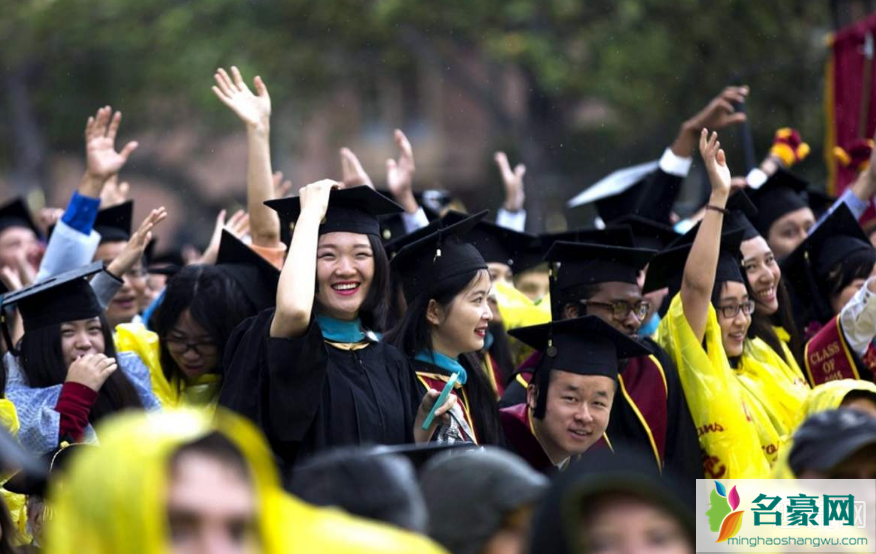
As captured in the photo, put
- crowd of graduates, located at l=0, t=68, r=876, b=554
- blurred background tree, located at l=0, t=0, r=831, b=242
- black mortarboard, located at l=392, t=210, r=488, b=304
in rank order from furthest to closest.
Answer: blurred background tree, located at l=0, t=0, r=831, b=242 → black mortarboard, located at l=392, t=210, r=488, b=304 → crowd of graduates, located at l=0, t=68, r=876, b=554

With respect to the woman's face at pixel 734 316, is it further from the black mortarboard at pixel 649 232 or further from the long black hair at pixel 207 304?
the long black hair at pixel 207 304

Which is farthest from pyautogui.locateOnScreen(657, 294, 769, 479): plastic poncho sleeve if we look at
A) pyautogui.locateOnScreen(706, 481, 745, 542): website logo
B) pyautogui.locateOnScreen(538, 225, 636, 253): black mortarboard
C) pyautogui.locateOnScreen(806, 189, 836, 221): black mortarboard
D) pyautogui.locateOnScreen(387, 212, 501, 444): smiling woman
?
pyautogui.locateOnScreen(806, 189, 836, 221): black mortarboard

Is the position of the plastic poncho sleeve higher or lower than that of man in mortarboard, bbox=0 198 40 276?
lower

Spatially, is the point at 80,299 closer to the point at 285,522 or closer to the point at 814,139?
the point at 285,522

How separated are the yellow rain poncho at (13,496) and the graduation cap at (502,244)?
2.67 m

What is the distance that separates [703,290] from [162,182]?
1121 inches

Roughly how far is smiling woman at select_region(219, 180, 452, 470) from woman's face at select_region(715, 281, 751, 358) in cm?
153

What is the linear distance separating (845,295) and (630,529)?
4695 millimetres

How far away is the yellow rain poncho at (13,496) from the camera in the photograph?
5.43 m

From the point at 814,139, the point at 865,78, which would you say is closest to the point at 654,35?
the point at 814,139

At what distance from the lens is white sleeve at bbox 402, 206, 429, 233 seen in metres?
7.89

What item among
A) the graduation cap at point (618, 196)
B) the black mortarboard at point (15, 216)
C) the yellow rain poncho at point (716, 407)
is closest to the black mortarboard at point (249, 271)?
the yellow rain poncho at point (716, 407)

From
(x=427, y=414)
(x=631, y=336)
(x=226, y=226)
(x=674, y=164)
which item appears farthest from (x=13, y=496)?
(x=674, y=164)

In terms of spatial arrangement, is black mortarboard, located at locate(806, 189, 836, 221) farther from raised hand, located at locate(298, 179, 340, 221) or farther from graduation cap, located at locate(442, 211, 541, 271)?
raised hand, located at locate(298, 179, 340, 221)
